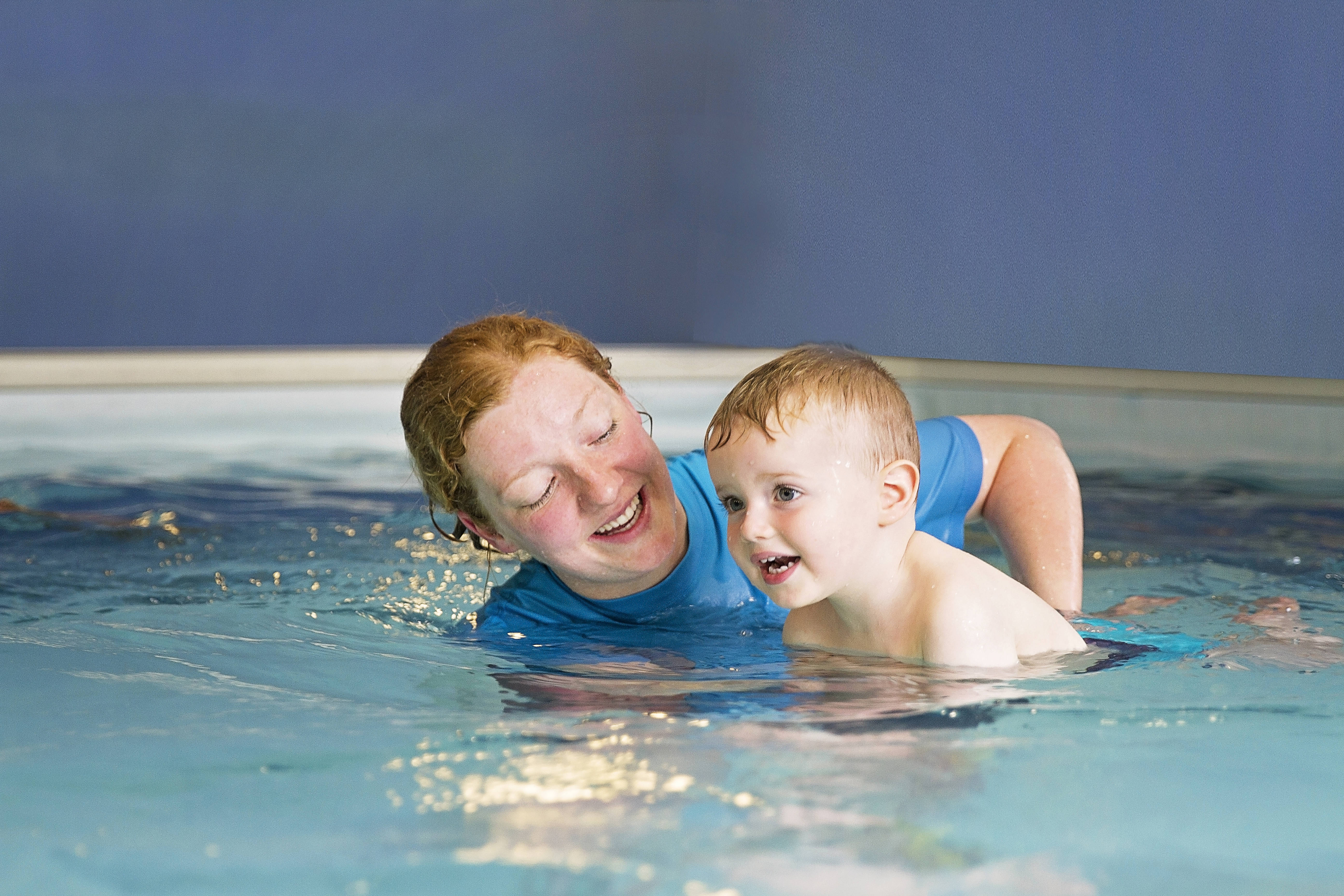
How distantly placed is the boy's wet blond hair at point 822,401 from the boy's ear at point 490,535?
1.52 ft

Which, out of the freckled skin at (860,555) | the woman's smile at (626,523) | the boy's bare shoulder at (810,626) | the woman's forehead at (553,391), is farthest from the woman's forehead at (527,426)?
the boy's bare shoulder at (810,626)

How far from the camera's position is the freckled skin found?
1694mm

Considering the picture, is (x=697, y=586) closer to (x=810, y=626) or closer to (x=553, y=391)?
(x=810, y=626)

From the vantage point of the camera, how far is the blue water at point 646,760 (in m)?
1.05

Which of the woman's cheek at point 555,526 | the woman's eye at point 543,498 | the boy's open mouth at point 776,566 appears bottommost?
the boy's open mouth at point 776,566

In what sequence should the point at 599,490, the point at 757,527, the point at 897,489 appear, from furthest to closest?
the point at 599,490
the point at 897,489
the point at 757,527

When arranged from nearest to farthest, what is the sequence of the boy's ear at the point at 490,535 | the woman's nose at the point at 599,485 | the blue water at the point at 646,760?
the blue water at the point at 646,760 → the woman's nose at the point at 599,485 → the boy's ear at the point at 490,535

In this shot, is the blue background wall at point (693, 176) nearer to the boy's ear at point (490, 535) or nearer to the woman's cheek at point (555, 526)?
the boy's ear at point (490, 535)

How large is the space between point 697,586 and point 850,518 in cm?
52

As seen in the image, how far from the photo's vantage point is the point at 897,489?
180 cm

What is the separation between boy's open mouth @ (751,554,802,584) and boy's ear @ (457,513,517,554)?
50cm

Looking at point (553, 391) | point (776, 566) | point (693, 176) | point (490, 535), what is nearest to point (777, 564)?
point (776, 566)

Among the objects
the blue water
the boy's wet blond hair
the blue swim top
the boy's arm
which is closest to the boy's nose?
the boy's wet blond hair

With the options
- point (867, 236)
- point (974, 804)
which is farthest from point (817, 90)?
point (974, 804)
